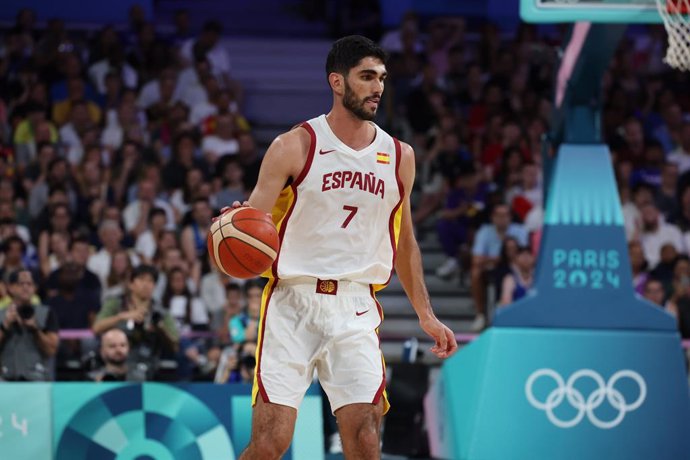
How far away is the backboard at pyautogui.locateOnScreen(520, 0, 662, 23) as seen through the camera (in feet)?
25.4

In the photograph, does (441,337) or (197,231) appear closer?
(441,337)

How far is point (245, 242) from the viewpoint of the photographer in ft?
17.8

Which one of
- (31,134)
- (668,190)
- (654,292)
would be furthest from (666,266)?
(31,134)

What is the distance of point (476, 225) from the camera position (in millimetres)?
13797

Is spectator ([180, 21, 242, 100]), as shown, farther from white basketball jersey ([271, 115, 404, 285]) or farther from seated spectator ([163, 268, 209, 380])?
white basketball jersey ([271, 115, 404, 285])

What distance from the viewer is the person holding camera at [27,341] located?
10008 millimetres

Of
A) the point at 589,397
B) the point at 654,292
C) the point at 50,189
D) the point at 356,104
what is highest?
the point at 50,189

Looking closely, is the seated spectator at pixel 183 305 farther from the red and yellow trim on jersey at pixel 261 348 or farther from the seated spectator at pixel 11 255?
the red and yellow trim on jersey at pixel 261 348

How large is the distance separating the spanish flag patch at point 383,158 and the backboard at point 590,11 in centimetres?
226

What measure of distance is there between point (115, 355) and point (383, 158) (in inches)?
175

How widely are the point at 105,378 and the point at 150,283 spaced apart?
128cm

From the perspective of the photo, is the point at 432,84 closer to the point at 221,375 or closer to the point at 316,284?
the point at 221,375

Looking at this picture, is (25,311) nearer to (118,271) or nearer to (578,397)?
(118,271)

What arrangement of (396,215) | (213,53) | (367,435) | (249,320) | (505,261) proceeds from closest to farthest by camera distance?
(367,435), (396,215), (249,320), (505,261), (213,53)
